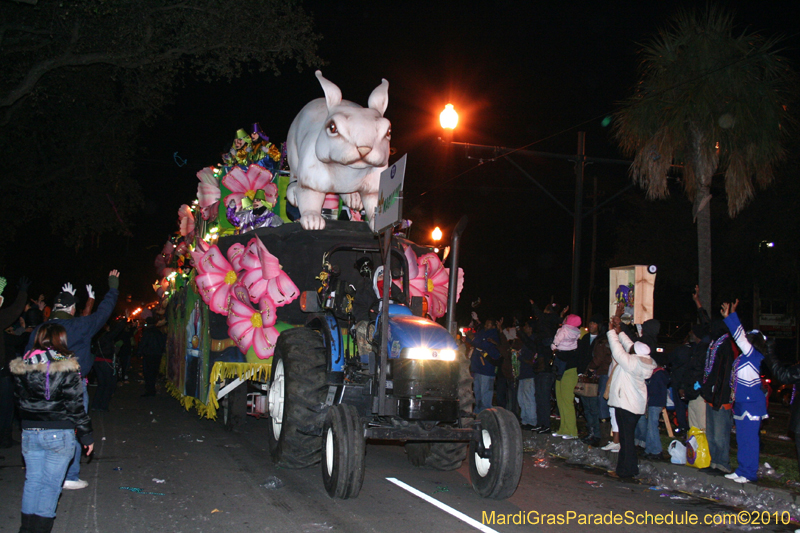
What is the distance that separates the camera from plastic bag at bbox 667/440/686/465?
318 inches

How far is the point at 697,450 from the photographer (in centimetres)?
790

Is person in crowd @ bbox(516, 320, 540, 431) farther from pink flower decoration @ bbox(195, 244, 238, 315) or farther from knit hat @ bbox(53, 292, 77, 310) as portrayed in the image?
knit hat @ bbox(53, 292, 77, 310)

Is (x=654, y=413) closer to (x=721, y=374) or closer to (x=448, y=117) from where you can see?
(x=721, y=374)

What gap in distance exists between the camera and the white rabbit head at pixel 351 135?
805cm

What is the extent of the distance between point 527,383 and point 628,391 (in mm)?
3663

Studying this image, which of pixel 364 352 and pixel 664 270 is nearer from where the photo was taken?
pixel 364 352

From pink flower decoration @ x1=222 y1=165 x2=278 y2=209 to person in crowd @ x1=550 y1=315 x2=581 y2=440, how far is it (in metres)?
5.09

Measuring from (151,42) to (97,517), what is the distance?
10595 millimetres

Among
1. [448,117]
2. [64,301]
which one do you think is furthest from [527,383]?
[64,301]

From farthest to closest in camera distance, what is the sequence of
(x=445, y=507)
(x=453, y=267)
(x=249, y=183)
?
(x=249, y=183), (x=453, y=267), (x=445, y=507)

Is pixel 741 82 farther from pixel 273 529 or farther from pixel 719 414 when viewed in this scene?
pixel 273 529

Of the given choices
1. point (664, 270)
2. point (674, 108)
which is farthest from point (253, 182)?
point (664, 270)

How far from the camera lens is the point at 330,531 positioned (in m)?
5.20

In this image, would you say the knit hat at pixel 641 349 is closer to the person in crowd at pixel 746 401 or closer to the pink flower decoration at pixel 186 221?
the person in crowd at pixel 746 401
